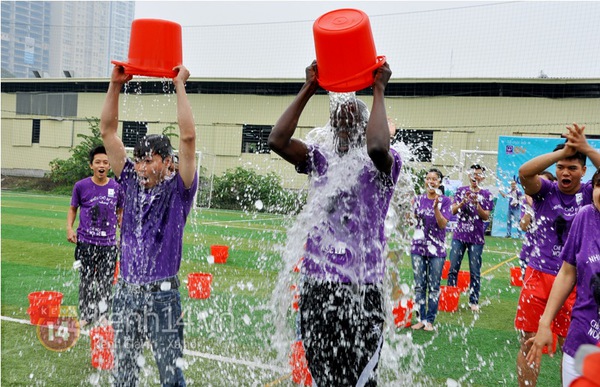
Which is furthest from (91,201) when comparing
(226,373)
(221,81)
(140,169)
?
→ (221,81)

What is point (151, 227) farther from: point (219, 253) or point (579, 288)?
point (219, 253)

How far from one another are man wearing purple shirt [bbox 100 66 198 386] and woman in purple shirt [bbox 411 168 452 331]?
4.45 metres

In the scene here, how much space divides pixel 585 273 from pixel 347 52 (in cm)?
190

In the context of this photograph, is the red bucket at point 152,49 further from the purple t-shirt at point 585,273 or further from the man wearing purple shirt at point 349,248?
the purple t-shirt at point 585,273

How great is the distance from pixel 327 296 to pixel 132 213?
149cm

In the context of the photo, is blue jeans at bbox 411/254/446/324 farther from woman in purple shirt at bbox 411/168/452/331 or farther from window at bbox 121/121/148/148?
window at bbox 121/121/148/148

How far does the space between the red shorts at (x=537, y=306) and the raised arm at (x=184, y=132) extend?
308 cm

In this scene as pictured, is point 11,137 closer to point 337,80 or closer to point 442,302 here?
point 442,302

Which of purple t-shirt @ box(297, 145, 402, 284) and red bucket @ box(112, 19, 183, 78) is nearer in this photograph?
purple t-shirt @ box(297, 145, 402, 284)

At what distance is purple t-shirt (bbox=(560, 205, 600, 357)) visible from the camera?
3.15 m

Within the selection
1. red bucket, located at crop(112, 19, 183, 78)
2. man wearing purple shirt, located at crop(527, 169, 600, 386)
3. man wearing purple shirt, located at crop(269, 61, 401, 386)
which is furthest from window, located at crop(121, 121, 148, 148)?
man wearing purple shirt, located at crop(527, 169, 600, 386)

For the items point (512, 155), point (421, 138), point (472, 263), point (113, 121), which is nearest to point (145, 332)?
point (113, 121)

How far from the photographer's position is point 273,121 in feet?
103

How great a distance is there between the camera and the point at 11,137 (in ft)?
130
